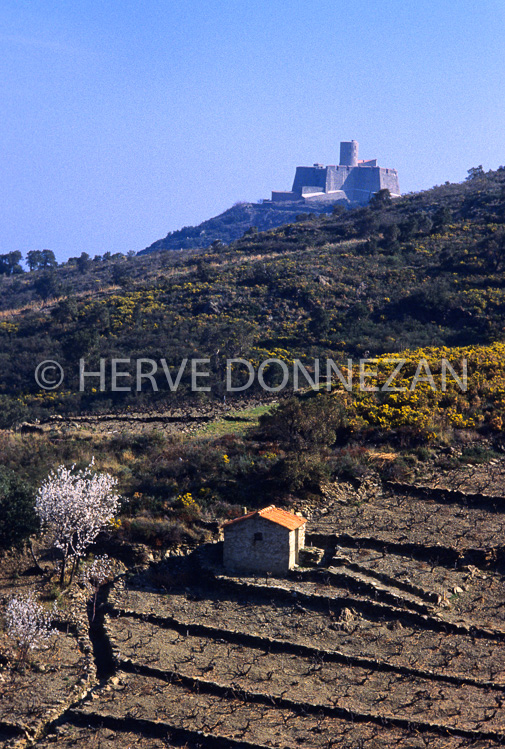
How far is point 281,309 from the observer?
5291 cm

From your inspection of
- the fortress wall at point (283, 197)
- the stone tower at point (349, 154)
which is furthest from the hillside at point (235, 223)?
the stone tower at point (349, 154)

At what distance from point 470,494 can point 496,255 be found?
36.4 meters

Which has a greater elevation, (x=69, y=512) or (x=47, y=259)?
(x=47, y=259)

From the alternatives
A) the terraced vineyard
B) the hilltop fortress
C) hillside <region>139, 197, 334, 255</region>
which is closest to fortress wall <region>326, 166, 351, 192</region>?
the hilltop fortress

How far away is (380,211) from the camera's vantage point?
8100 cm

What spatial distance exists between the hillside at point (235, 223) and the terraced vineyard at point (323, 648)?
418 feet

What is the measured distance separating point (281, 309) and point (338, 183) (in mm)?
133760

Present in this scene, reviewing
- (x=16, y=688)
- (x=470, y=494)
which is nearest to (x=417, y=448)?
(x=470, y=494)

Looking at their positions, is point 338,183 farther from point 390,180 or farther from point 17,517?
point 17,517

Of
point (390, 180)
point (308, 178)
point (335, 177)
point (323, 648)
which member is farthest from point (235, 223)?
point (323, 648)

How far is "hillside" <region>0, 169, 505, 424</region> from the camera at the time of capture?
45.2 metres

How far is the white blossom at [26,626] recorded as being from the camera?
15844 mm

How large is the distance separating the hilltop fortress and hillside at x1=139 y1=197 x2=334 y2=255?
873 cm

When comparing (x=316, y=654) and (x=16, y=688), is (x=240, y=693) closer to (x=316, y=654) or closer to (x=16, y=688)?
(x=316, y=654)
